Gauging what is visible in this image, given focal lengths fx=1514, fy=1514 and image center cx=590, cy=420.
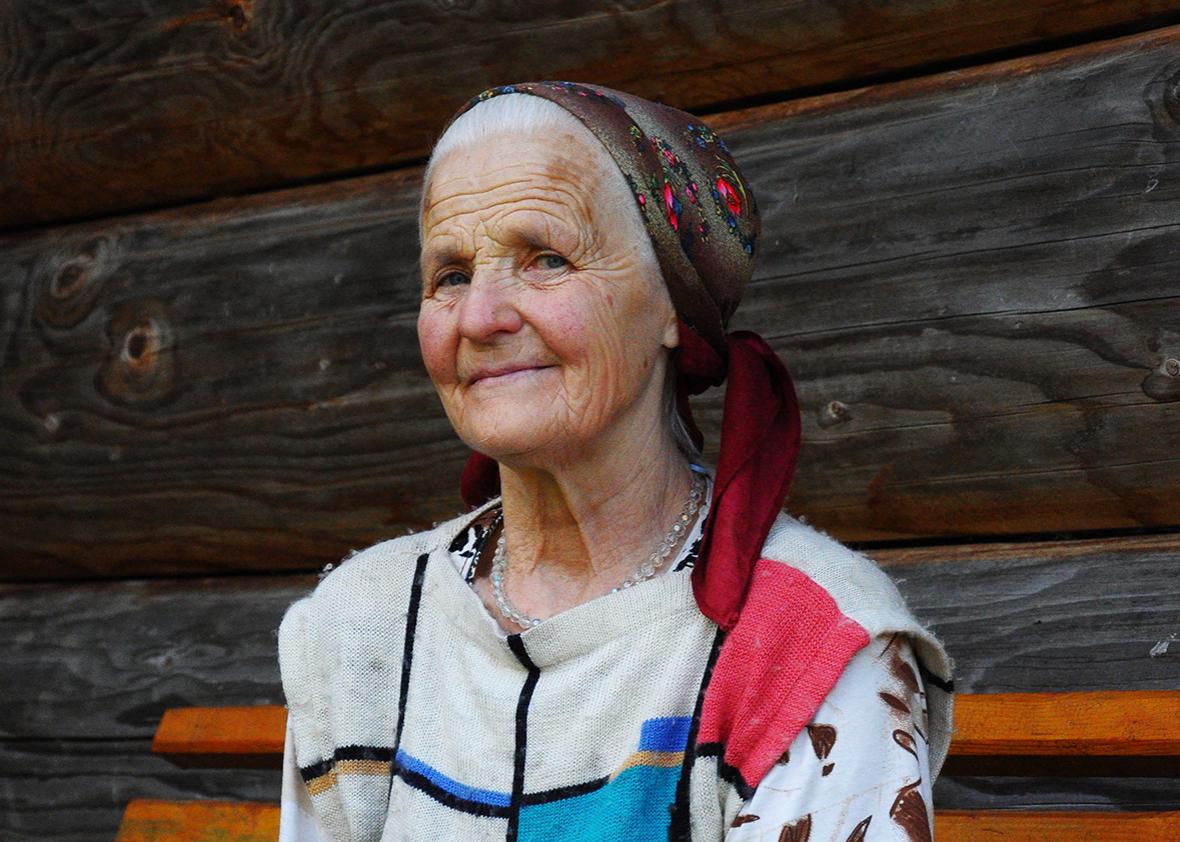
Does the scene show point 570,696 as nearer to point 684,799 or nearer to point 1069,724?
point 684,799

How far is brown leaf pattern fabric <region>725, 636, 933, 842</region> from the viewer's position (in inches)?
68.9

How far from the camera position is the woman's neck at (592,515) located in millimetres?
2041

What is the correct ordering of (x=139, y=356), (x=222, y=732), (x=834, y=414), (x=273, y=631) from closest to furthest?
(x=834, y=414), (x=222, y=732), (x=273, y=631), (x=139, y=356)

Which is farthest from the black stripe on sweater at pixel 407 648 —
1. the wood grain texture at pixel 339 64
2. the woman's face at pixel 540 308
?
the wood grain texture at pixel 339 64

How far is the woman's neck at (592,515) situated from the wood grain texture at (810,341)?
0.68 m

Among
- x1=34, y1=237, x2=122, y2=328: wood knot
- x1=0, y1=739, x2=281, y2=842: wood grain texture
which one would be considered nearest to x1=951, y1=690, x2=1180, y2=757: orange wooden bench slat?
x1=0, y1=739, x2=281, y2=842: wood grain texture

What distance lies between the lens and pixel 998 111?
2.54m

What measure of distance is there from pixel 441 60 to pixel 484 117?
975mm

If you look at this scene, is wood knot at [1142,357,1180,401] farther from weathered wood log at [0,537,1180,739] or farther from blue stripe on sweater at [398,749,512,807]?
blue stripe on sweater at [398,749,512,807]

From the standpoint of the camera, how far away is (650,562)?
2.05 m

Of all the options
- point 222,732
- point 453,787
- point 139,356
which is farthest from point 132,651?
point 453,787

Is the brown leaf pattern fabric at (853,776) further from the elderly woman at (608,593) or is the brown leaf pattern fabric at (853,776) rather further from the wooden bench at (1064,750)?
the wooden bench at (1064,750)

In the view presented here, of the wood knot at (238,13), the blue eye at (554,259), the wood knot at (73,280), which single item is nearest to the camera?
the blue eye at (554,259)

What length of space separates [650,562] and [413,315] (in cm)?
117
